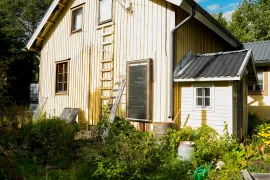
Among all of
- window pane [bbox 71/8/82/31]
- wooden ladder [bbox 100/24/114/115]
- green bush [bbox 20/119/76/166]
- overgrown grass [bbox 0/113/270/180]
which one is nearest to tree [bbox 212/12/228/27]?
window pane [bbox 71/8/82/31]

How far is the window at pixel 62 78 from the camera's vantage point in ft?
37.6

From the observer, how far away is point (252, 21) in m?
25.0

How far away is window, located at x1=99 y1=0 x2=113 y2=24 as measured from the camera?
9.31 metres

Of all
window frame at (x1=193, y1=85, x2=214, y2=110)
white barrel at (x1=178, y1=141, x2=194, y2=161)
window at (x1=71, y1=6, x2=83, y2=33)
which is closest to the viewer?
white barrel at (x1=178, y1=141, x2=194, y2=161)

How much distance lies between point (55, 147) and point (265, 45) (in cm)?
1300

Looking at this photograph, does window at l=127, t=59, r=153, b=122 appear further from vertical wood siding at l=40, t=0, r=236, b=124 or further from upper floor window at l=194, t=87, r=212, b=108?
upper floor window at l=194, t=87, r=212, b=108

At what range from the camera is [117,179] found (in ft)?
14.2

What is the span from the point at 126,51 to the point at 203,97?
327 centimetres

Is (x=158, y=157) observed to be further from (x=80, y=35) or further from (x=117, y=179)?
(x=80, y=35)

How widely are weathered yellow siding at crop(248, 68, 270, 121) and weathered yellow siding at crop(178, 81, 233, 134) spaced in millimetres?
6302

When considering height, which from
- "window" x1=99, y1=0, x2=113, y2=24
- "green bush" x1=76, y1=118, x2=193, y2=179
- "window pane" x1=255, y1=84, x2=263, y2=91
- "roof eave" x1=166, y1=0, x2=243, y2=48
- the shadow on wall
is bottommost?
"green bush" x1=76, y1=118, x2=193, y2=179

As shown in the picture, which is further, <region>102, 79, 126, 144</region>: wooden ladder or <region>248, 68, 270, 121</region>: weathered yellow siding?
<region>248, 68, 270, 121</region>: weathered yellow siding

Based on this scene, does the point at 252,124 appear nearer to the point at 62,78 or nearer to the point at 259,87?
the point at 259,87

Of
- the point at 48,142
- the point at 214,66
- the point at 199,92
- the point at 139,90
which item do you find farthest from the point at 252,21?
the point at 48,142
